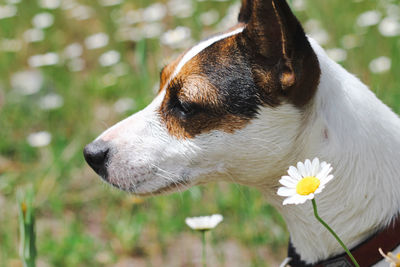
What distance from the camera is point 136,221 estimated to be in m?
3.41

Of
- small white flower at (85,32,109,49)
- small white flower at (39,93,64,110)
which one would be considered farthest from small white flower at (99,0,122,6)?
small white flower at (39,93,64,110)

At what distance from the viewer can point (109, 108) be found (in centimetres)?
460

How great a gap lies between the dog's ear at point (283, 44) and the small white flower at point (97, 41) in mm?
3268

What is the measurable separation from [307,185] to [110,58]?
11.3ft

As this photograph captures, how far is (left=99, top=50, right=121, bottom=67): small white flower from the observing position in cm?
479

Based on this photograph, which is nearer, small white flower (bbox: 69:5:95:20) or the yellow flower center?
the yellow flower center

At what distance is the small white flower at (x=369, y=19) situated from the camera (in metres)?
4.21

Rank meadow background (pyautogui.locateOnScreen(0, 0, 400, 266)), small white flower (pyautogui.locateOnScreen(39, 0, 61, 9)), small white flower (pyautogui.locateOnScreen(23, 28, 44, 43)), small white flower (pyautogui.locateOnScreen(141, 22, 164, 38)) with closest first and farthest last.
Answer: meadow background (pyautogui.locateOnScreen(0, 0, 400, 266)) → small white flower (pyautogui.locateOnScreen(141, 22, 164, 38)) → small white flower (pyautogui.locateOnScreen(23, 28, 44, 43)) → small white flower (pyautogui.locateOnScreen(39, 0, 61, 9))

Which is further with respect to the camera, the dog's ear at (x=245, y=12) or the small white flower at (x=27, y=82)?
the small white flower at (x=27, y=82)

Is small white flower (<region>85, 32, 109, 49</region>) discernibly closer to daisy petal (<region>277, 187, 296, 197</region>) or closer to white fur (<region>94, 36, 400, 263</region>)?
white fur (<region>94, 36, 400, 263</region>)

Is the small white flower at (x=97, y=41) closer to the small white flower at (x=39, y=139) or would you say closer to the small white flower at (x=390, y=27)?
the small white flower at (x=39, y=139)

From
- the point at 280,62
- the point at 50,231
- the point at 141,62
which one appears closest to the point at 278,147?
the point at 280,62

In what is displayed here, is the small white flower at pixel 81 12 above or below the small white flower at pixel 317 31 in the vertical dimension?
below

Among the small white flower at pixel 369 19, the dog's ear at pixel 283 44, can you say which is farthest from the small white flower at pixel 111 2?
the dog's ear at pixel 283 44
